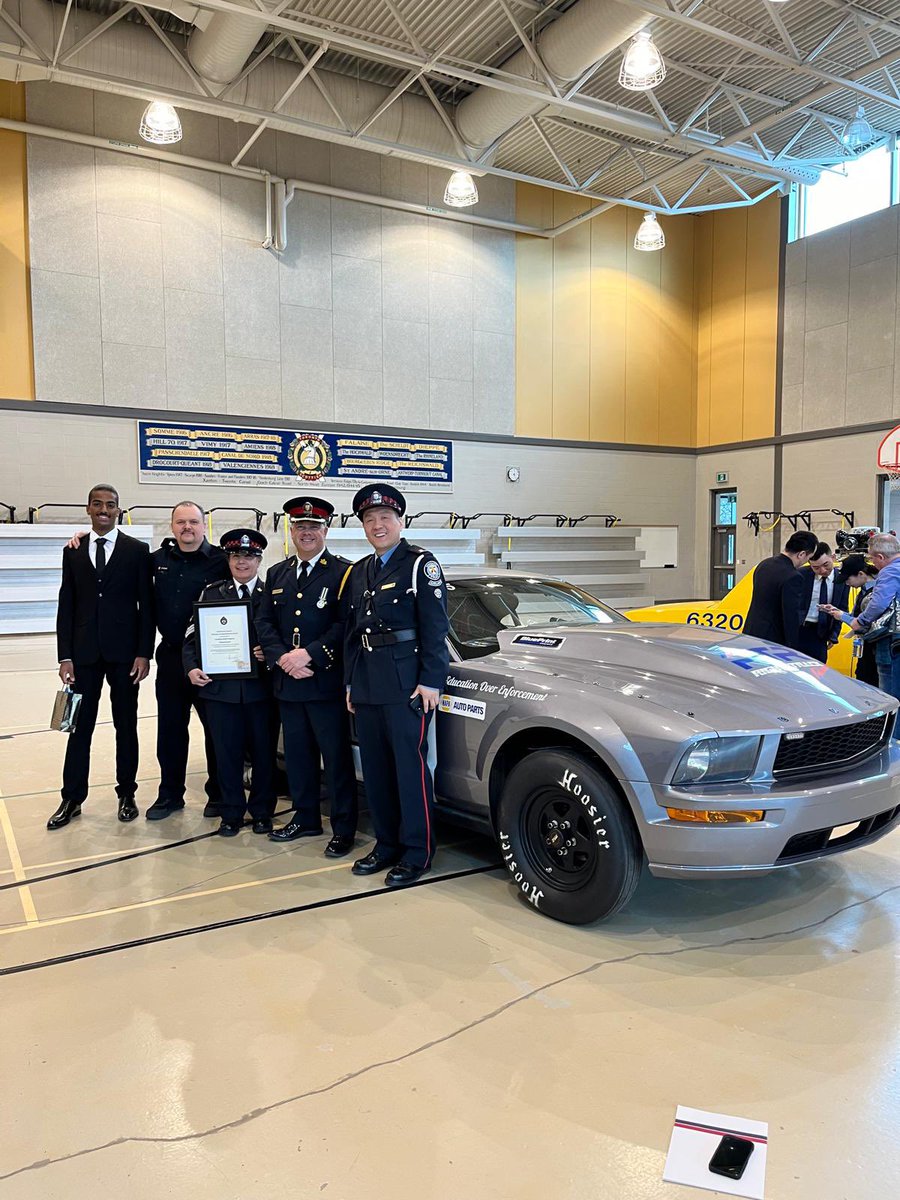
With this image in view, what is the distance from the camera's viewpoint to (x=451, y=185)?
1313 centimetres

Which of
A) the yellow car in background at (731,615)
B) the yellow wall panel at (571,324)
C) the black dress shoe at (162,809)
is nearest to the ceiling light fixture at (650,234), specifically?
the yellow wall panel at (571,324)

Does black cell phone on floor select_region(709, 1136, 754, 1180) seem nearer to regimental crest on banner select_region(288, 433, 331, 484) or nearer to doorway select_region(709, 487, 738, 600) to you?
regimental crest on banner select_region(288, 433, 331, 484)

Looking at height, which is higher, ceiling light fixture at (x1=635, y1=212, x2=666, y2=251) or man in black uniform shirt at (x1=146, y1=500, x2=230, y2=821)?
ceiling light fixture at (x1=635, y1=212, x2=666, y2=251)

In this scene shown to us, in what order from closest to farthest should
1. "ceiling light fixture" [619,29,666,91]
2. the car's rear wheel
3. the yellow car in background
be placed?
the car's rear wheel → the yellow car in background → "ceiling light fixture" [619,29,666,91]

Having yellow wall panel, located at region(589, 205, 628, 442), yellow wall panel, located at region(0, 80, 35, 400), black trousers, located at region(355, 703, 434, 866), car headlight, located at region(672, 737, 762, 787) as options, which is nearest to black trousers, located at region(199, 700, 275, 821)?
black trousers, located at region(355, 703, 434, 866)

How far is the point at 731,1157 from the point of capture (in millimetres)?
1941

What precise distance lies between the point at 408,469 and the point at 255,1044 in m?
13.5

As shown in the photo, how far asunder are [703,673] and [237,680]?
2295mm

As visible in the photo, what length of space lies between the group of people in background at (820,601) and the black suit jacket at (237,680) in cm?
327

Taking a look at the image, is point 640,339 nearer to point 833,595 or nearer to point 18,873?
point 833,595

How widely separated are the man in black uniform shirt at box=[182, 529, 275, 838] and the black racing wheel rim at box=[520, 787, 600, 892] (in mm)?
1628

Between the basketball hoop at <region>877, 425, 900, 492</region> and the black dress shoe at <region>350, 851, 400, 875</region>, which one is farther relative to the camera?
the basketball hoop at <region>877, 425, 900, 492</region>

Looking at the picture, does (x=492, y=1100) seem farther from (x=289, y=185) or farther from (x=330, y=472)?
(x=289, y=185)

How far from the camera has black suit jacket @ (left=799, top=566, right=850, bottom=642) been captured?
216 inches
